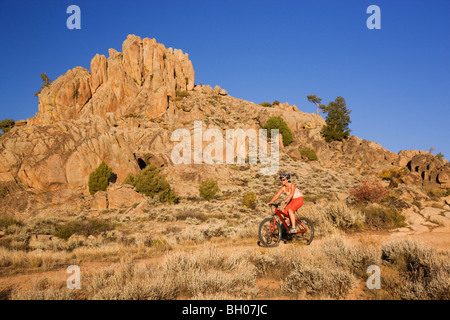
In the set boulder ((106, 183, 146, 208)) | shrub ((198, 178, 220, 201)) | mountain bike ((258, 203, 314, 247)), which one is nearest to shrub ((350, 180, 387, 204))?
mountain bike ((258, 203, 314, 247))

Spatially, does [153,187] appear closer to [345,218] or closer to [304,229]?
[345,218]

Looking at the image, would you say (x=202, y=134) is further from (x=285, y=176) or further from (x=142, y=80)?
(x=285, y=176)

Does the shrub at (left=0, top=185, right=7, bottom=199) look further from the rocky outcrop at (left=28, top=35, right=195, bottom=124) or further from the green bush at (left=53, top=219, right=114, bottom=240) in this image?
the rocky outcrop at (left=28, top=35, right=195, bottom=124)

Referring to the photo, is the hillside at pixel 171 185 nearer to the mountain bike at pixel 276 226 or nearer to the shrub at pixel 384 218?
the shrub at pixel 384 218

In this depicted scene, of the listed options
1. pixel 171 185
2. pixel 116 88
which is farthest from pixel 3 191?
pixel 116 88

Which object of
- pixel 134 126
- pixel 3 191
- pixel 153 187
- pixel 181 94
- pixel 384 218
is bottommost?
pixel 384 218

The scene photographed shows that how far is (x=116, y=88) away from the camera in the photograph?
60844mm

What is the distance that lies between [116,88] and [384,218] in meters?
61.5

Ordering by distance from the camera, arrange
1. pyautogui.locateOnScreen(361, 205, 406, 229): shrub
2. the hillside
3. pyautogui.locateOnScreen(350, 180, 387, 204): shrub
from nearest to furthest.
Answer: the hillside
pyautogui.locateOnScreen(361, 205, 406, 229): shrub
pyautogui.locateOnScreen(350, 180, 387, 204): shrub

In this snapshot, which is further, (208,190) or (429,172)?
(429,172)

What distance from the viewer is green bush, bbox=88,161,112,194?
92.0 ft

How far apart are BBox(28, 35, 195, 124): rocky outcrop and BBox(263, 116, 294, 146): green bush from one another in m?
24.7

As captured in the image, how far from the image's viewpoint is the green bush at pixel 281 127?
63.8 meters
